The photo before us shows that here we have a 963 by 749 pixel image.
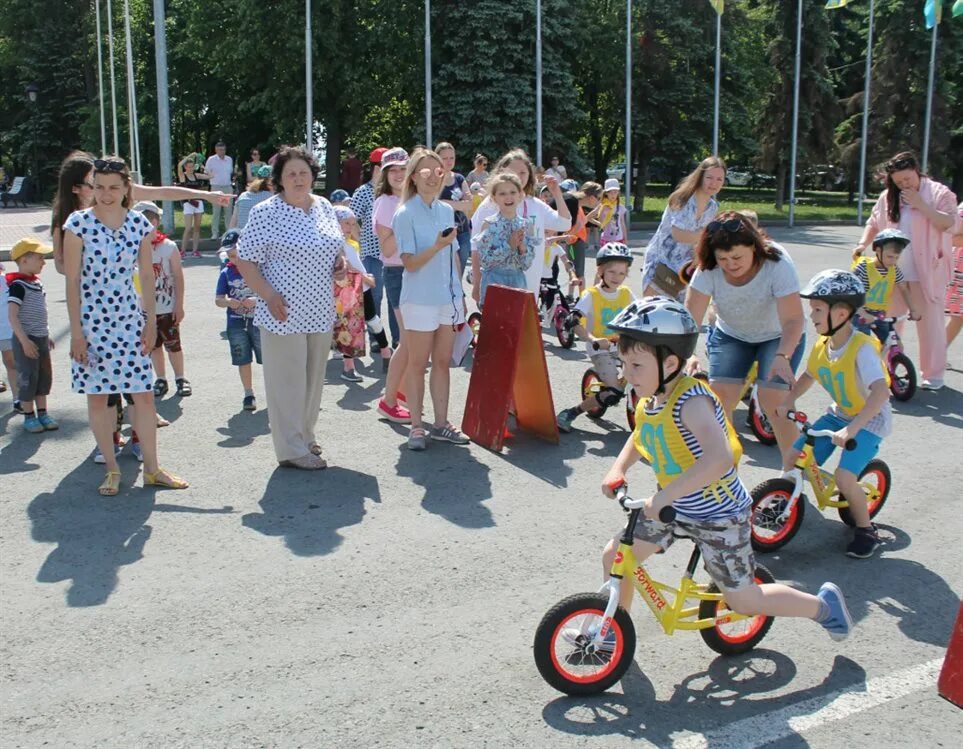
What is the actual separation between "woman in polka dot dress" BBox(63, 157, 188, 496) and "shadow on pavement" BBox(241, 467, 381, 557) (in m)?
0.89

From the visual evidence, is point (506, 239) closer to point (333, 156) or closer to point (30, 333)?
point (30, 333)

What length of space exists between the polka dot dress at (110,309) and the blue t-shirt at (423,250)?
5.86 ft

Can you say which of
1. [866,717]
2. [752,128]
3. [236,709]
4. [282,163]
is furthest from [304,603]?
[752,128]

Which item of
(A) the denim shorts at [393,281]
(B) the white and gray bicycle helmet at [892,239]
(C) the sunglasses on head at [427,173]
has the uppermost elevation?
(C) the sunglasses on head at [427,173]

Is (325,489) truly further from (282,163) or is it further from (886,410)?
(886,410)

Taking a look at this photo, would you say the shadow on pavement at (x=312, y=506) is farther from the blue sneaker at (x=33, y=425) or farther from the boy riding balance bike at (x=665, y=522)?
the blue sneaker at (x=33, y=425)

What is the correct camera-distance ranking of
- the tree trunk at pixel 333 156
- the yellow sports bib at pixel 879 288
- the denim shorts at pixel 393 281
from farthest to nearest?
the tree trunk at pixel 333 156, the denim shorts at pixel 393 281, the yellow sports bib at pixel 879 288

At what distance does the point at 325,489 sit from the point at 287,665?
2.41 m

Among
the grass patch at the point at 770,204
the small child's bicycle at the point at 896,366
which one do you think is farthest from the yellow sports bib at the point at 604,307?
the grass patch at the point at 770,204

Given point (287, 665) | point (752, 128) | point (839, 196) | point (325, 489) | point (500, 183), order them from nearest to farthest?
1. point (287, 665)
2. point (325, 489)
3. point (500, 183)
4. point (752, 128)
5. point (839, 196)

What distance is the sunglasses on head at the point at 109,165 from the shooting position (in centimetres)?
623

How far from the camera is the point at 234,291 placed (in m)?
8.52

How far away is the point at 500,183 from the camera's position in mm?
7934

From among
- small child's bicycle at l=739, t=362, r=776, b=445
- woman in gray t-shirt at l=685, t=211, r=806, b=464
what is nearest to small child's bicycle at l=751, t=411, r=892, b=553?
woman in gray t-shirt at l=685, t=211, r=806, b=464
